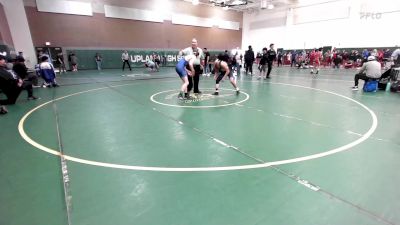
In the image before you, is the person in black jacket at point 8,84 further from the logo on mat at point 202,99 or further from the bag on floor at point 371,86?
the bag on floor at point 371,86

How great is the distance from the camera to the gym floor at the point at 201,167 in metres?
2.30

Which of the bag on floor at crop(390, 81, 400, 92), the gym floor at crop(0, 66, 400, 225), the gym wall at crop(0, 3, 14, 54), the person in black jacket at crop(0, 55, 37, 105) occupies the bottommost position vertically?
the gym floor at crop(0, 66, 400, 225)

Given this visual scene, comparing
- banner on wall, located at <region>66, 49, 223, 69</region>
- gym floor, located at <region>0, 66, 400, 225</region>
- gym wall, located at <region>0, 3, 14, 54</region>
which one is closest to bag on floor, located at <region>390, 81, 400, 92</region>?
gym floor, located at <region>0, 66, 400, 225</region>

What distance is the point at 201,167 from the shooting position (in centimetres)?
320

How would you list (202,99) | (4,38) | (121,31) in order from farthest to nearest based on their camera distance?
(121,31)
(4,38)
(202,99)

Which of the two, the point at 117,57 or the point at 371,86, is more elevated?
the point at 117,57

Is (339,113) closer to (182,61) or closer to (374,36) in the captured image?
(182,61)

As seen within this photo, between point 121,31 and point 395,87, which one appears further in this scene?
point 121,31

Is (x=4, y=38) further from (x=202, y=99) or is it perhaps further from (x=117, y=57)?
(x=202, y=99)

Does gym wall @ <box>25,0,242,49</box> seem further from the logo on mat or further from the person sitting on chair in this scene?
the person sitting on chair

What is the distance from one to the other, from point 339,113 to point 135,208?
575 cm

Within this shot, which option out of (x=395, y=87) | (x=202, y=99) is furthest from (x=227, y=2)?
(x=202, y=99)

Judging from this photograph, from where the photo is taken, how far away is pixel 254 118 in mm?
5508

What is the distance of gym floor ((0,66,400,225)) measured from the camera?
230 centimetres
